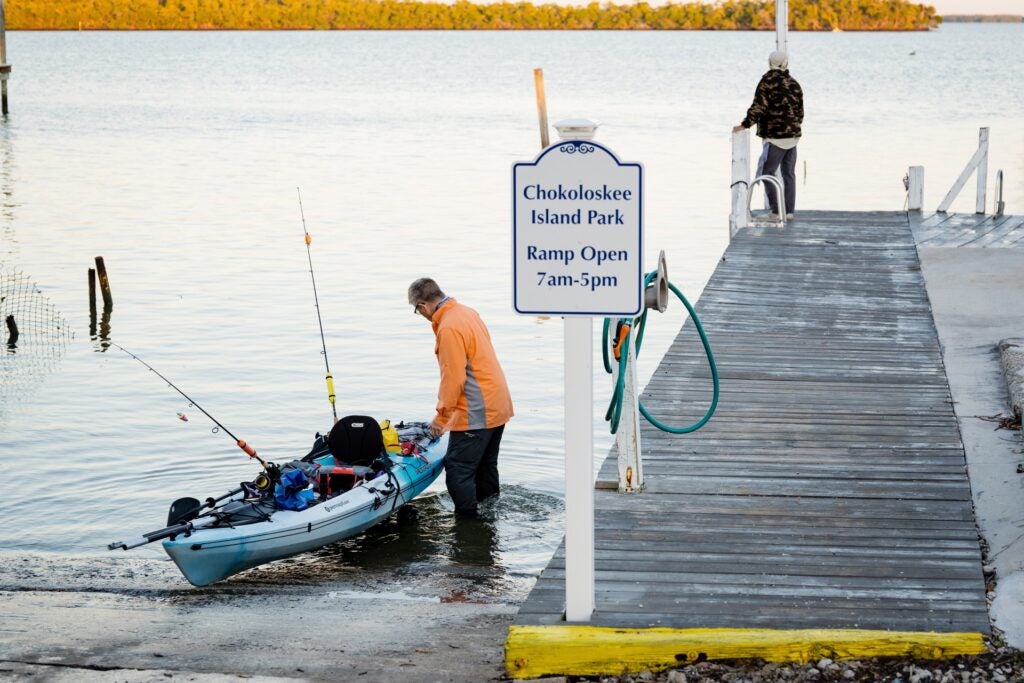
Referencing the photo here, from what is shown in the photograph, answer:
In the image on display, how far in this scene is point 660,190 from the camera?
3216 cm

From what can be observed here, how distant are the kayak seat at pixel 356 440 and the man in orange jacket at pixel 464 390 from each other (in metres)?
0.48

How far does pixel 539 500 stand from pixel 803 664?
5536 millimetres

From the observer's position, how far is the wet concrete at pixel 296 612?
20.5ft

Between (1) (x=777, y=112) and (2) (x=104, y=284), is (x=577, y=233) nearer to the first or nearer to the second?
(1) (x=777, y=112)

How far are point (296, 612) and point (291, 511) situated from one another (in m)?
1.15

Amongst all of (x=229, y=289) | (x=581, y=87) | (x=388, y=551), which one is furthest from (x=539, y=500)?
(x=581, y=87)

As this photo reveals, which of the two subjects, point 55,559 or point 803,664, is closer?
point 803,664

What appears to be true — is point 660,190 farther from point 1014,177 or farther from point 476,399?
point 476,399

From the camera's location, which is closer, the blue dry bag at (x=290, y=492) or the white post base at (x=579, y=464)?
the white post base at (x=579, y=464)

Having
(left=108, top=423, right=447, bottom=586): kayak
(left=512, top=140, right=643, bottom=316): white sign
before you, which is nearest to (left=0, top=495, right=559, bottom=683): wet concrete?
(left=108, top=423, right=447, bottom=586): kayak

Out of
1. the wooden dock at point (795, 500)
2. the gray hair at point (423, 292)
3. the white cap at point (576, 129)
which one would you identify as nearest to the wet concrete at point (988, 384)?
the wooden dock at point (795, 500)

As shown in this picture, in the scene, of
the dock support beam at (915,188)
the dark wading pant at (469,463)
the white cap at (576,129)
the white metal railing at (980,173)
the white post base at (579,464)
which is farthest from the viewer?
the dock support beam at (915,188)

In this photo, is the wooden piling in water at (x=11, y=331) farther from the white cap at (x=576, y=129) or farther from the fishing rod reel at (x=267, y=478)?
the white cap at (x=576, y=129)

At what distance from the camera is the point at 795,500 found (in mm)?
7020
